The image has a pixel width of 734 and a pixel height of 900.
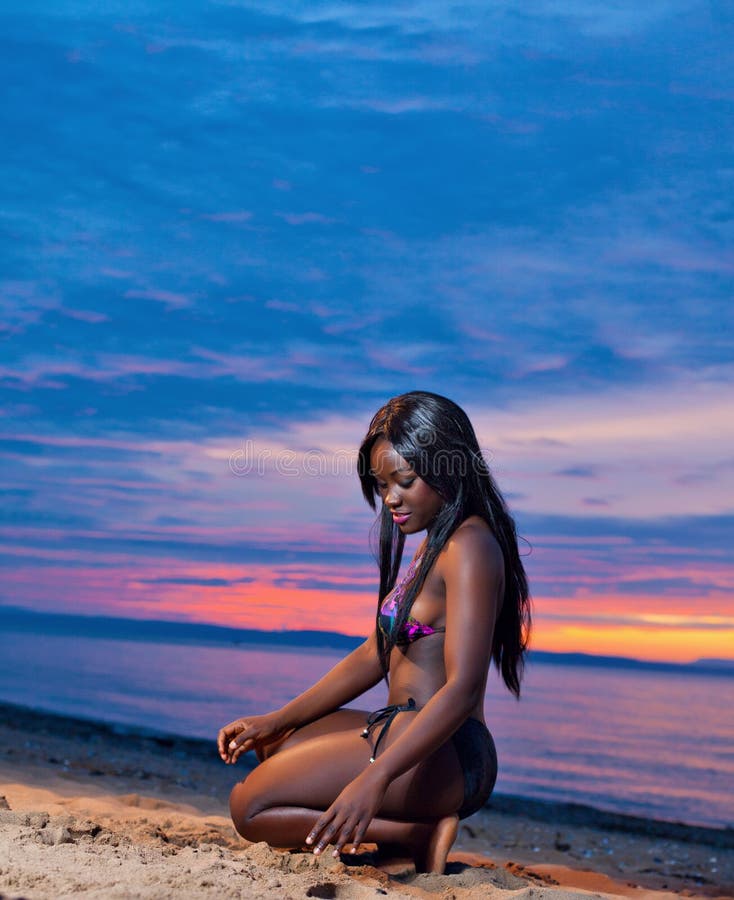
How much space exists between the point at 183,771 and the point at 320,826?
Result: 609 cm

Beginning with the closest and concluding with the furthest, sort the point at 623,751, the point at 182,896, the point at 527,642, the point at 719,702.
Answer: the point at 182,896 < the point at 527,642 < the point at 623,751 < the point at 719,702

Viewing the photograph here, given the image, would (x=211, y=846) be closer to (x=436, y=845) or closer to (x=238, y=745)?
(x=238, y=745)

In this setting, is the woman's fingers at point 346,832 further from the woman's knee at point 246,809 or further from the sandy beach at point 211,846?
the woman's knee at point 246,809

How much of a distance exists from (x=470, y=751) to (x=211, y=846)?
1.03 meters

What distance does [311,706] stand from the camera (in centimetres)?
445

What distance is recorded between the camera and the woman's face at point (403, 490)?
13.0 ft

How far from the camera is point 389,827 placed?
12.7 feet

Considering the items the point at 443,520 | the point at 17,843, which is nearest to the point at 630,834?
the point at 443,520

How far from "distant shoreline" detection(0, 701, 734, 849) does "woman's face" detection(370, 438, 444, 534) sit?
4.67m

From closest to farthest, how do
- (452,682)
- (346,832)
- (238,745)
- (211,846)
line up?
(346,832)
(452,682)
(211,846)
(238,745)

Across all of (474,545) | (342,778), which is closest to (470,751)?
(342,778)

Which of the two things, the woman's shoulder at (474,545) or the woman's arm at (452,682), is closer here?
the woman's arm at (452,682)

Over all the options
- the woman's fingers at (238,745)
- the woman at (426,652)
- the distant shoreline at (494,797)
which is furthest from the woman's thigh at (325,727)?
Result: the distant shoreline at (494,797)

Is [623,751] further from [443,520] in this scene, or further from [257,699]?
[443,520]
